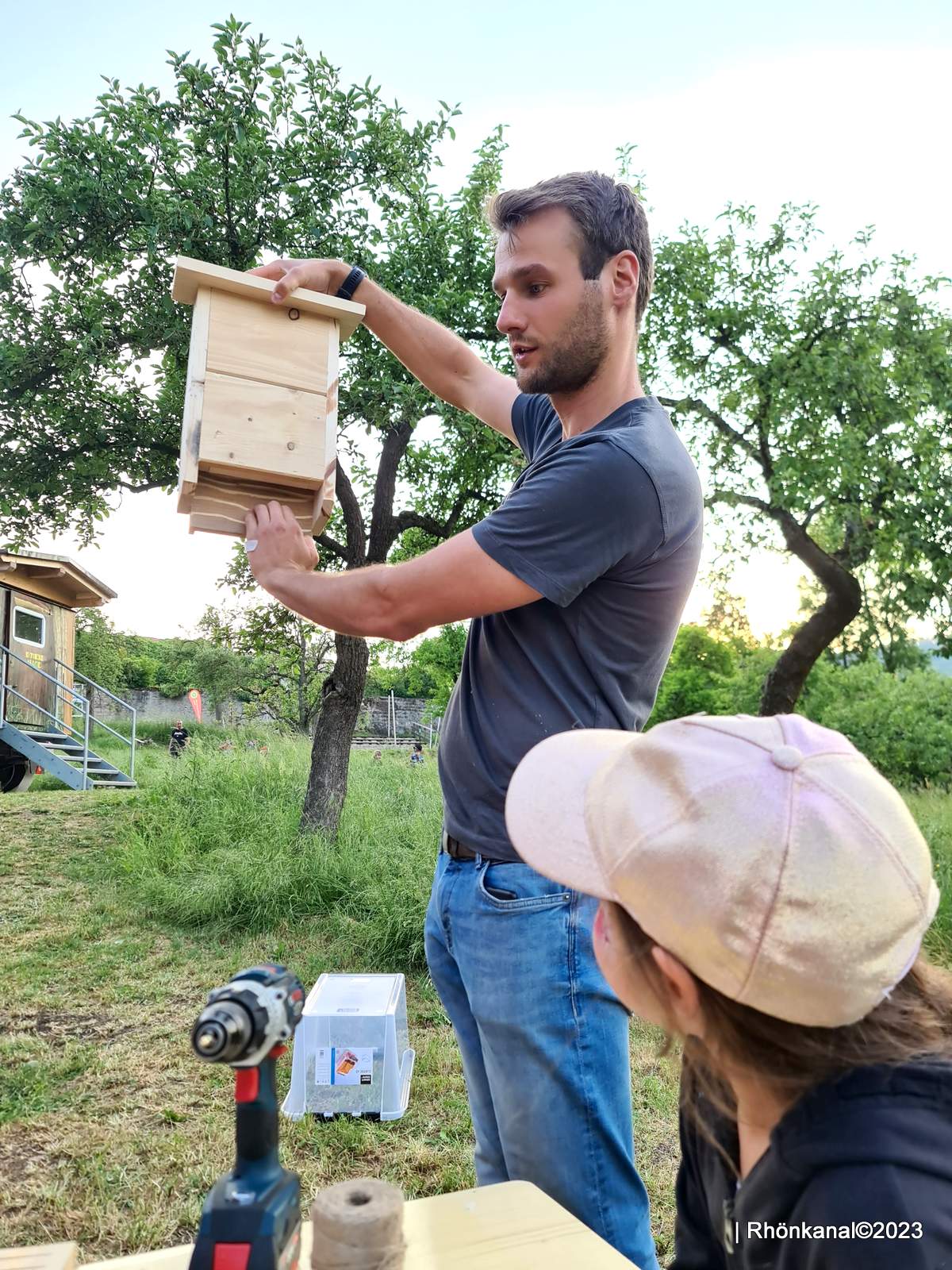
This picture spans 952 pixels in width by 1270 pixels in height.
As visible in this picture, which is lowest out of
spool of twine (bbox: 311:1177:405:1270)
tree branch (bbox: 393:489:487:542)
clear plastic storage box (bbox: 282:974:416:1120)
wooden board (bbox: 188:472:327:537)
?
clear plastic storage box (bbox: 282:974:416:1120)

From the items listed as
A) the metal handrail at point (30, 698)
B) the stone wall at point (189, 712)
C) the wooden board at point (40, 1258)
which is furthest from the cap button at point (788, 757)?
the stone wall at point (189, 712)

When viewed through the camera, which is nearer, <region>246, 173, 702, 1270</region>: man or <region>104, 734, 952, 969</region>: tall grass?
<region>246, 173, 702, 1270</region>: man

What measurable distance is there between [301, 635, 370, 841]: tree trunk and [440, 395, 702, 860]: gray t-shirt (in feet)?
20.9

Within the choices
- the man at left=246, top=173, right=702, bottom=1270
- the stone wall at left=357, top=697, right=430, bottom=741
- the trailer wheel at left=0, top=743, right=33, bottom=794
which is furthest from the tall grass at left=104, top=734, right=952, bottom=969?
the stone wall at left=357, top=697, right=430, bottom=741

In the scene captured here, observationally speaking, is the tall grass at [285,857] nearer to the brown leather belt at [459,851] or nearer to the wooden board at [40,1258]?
the brown leather belt at [459,851]

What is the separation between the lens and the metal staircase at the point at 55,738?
12805mm

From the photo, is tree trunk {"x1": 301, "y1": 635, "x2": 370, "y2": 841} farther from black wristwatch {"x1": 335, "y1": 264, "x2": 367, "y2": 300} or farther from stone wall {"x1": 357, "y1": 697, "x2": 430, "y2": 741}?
stone wall {"x1": 357, "y1": 697, "x2": 430, "y2": 741}

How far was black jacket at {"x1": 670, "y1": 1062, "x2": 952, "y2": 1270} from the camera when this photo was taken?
93 centimetres

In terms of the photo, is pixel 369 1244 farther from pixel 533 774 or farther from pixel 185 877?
pixel 185 877

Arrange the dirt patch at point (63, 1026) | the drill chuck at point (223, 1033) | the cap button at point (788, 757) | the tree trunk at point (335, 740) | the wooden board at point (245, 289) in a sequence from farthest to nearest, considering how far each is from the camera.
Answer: the tree trunk at point (335, 740), the dirt patch at point (63, 1026), the wooden board at point (245, 289), the cap button at point (788, 757), the drill chuck at point (223, 1033)

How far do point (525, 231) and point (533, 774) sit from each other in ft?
4.16

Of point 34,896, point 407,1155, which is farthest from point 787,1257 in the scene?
point 34,896

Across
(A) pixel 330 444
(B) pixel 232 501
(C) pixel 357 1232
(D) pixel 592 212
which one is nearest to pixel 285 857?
(B) pixel 232 501

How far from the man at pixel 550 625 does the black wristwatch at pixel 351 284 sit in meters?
0.55
